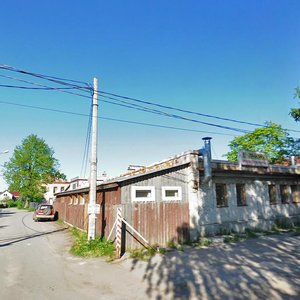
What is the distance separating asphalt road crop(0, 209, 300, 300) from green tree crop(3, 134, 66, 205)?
4476 cm

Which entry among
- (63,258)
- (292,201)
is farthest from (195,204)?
(292,201)

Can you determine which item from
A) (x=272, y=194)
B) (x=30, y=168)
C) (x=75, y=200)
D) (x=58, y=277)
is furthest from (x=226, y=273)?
(x=30, y=168)

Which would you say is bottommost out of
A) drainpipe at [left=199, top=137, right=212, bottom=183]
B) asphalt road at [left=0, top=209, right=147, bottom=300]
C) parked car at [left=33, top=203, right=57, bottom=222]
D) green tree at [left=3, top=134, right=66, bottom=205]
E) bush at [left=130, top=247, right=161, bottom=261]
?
asphalt road at [left=0, top=209, right=147, bottom=300]

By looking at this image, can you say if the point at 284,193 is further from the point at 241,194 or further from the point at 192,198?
the point at 192,198

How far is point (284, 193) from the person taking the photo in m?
18.5

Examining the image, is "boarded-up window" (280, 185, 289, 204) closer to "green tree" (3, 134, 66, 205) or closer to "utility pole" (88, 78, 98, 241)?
"utility pole" (88, 78, 98, 241)

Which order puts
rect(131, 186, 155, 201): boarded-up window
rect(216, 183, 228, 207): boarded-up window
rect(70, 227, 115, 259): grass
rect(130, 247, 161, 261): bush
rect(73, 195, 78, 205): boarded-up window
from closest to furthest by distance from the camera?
1. rect(130, 247, 161, 261): bush
2. rect(70, 227, 115, 259): grass
3. rect(131, 186, 155, 201): boarded-up window
4. rect(216, 183, 228, 207): boarded-up window
5. rect(73, 195, 78, 205): boarded-up window

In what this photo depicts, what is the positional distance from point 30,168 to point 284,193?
49.1 m

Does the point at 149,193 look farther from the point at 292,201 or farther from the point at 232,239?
the point at 292,201

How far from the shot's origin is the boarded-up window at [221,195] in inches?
585

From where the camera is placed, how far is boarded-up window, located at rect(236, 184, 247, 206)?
51.9 feet

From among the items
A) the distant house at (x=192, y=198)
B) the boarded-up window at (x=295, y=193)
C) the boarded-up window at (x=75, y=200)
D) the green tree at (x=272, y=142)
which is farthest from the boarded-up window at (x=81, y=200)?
the green tree at (x=272, y=142)

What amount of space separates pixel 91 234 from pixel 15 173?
158 ft

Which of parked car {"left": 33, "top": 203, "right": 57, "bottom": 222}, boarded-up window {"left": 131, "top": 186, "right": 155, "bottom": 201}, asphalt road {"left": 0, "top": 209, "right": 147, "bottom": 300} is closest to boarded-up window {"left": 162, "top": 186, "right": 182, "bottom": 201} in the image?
boarded-up window {"left": 131, "top": 186, "right": 155, "bottom": 201}
